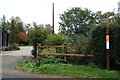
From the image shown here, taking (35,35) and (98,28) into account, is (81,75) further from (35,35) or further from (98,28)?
(35,35)

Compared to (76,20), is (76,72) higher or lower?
lower

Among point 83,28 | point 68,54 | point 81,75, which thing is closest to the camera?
point 81,75

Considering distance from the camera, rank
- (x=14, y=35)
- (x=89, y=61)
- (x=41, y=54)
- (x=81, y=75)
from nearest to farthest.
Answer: (x=81, y=75) < (x=89, y=61) < (x=41, y=54) < (x=14, y=35)

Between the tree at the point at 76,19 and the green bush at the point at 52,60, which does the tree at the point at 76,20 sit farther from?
the green bush at the point at 52,60

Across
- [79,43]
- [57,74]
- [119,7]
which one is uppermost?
[119,7]

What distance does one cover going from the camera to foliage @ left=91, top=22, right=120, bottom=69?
1797 cm

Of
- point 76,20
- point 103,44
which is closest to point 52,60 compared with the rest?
point 103,44

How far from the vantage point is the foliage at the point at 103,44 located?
59.0ft

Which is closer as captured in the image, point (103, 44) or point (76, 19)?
point (103, 44)

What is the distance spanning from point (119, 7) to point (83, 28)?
2638cm

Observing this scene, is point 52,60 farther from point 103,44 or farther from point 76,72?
point 76,72

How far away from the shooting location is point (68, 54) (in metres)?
21.3

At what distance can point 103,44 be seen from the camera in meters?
18.1

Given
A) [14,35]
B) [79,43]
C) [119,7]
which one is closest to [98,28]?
[79,43]
